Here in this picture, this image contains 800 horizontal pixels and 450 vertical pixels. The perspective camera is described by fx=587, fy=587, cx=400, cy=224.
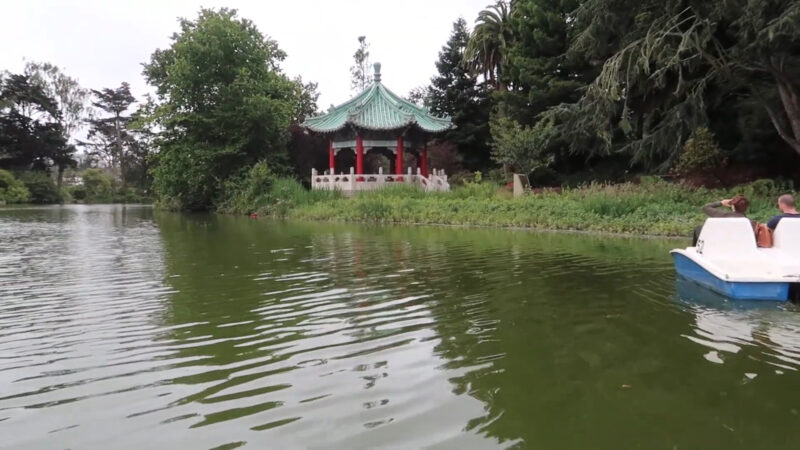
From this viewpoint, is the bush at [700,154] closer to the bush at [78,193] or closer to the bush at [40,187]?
the bush at [40,187]

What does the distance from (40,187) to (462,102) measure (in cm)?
3853

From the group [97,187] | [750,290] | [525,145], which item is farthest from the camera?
[97,187]

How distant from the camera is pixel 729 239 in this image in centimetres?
690

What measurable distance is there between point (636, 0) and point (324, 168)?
22.6 metres

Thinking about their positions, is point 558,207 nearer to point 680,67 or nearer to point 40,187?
point 680,67

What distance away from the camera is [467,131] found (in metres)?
32.3

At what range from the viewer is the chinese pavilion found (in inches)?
1108

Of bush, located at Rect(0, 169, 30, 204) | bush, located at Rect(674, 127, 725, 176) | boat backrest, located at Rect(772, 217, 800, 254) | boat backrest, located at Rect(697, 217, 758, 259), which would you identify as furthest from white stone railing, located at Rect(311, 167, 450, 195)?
bush, located at Rect(0, 169, 30, 204)

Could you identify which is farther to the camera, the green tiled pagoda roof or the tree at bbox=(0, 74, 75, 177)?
the tree at bbox=(0, 74, 75, 177)

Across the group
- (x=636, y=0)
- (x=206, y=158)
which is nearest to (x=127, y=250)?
(x=636, y=0)

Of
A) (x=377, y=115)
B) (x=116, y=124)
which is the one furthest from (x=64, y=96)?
(x=377, y=115)

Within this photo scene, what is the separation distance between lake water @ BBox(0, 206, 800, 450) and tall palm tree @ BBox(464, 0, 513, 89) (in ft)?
80.3

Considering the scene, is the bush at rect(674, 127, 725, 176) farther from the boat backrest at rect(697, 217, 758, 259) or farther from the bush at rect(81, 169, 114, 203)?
the bush at rect(81, 169, 114, 203)

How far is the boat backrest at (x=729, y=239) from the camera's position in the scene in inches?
267
